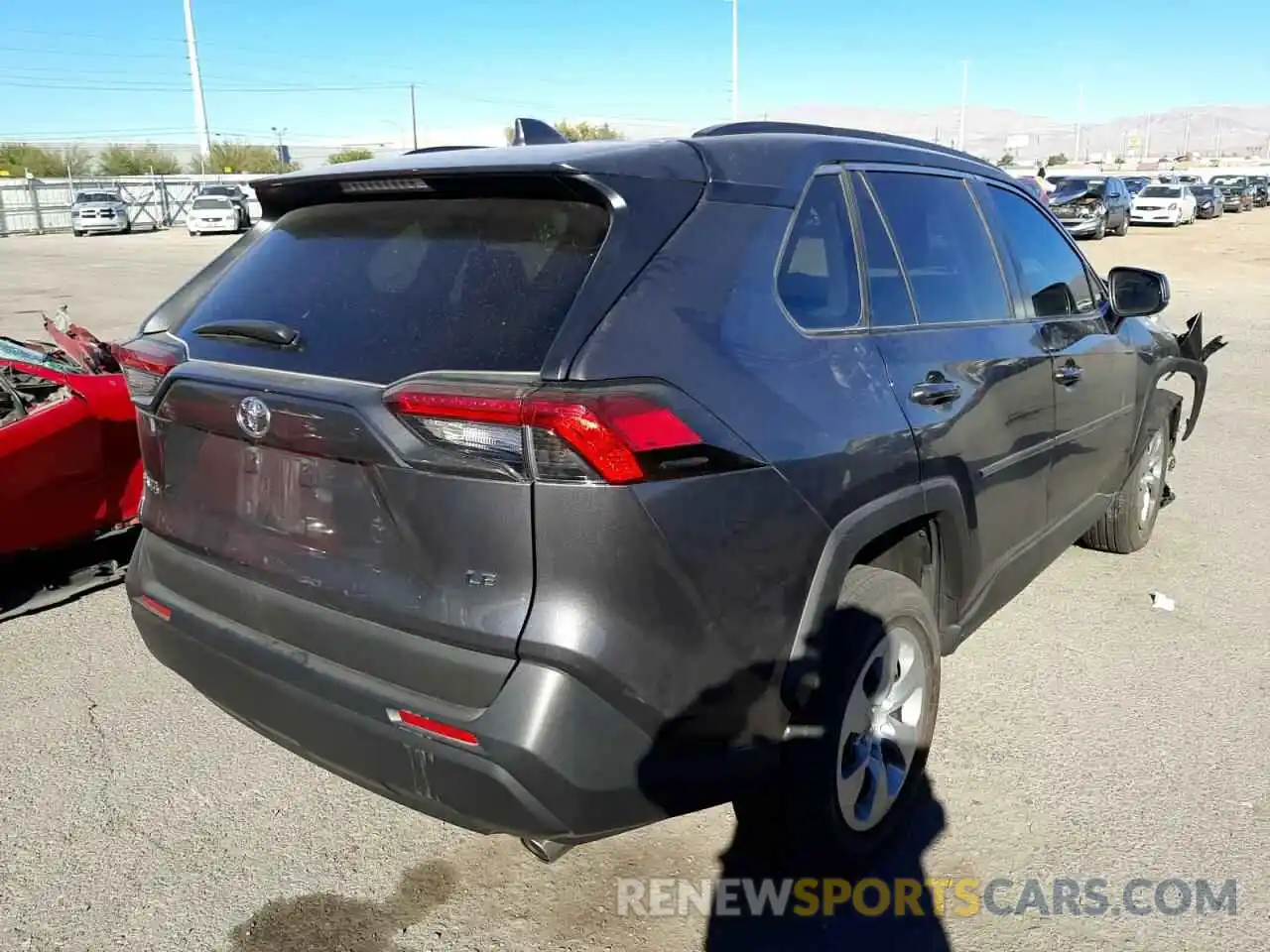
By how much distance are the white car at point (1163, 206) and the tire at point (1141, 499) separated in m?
36.7

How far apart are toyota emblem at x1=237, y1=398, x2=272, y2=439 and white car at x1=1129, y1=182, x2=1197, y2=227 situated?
40886 millimetres

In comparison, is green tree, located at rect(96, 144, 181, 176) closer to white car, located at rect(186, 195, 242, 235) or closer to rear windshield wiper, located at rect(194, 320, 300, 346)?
white car, located at rect(186, 195, 242, 235)

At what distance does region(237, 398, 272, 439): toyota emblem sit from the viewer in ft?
7.63

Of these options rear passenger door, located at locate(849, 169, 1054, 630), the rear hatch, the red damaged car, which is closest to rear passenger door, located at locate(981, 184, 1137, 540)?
rear passenger door, located at locate(849, 169, 1054, 630)

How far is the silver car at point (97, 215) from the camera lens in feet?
132

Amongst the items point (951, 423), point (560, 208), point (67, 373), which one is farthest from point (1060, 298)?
point (67, 373)

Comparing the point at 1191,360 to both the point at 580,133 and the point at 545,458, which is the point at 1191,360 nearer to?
the point at 545,458

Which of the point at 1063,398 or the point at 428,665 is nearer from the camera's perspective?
the point at 428,665

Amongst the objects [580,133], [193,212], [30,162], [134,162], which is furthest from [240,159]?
[193,212]

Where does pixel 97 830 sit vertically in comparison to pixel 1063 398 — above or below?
below

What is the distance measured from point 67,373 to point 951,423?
378 cm

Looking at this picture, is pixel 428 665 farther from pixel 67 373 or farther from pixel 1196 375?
pixel 1196 375

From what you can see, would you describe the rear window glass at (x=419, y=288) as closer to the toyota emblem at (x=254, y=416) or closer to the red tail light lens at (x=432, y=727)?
the toyota emblem at (x=254, y=416)

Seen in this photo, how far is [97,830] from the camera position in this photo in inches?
119
